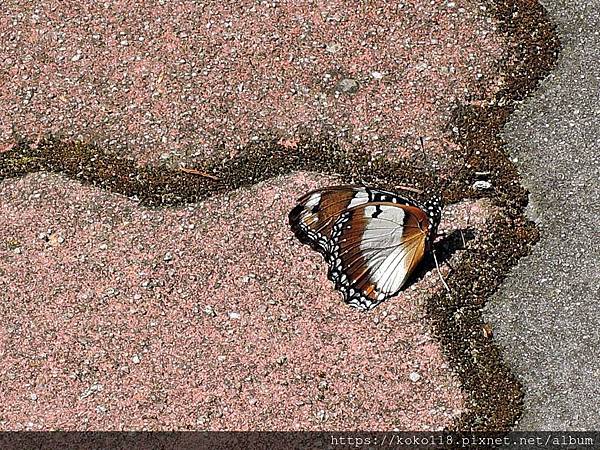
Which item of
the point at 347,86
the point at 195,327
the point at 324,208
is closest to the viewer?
the point at 195,327

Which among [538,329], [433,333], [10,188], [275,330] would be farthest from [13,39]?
[538,329]

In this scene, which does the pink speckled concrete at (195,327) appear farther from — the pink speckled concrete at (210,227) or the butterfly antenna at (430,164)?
the butterfly antenna at (430,164)

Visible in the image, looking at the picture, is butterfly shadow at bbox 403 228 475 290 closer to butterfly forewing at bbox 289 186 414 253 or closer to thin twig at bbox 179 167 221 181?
butterfly forewing at bbox 289 186 414 253

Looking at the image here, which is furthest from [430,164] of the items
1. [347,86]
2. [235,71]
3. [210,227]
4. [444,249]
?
[235,71]

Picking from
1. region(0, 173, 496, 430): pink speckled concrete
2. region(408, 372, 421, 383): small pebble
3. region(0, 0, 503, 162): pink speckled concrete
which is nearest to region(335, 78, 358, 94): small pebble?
region(0, 0, 503, 162): pink speckled concrete

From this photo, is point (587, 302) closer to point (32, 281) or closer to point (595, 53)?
point (595, 53)

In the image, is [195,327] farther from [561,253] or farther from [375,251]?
[561,253]
